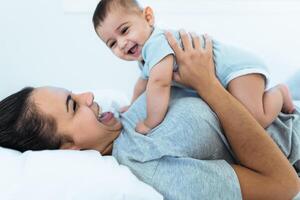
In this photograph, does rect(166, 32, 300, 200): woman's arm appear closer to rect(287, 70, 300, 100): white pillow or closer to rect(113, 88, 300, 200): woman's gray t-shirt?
rect(113, 88, 300, 200): woman's gray t-shirt

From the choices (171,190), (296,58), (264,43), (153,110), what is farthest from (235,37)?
(171,190)

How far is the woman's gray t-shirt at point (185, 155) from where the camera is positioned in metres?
0.97

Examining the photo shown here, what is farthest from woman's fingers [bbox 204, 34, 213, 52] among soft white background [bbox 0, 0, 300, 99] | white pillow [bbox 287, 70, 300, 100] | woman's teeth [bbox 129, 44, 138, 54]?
soft white background [bbox 0, 0, 300, 99]

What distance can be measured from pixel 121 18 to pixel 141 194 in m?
0.58

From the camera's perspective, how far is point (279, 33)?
2.34 meters

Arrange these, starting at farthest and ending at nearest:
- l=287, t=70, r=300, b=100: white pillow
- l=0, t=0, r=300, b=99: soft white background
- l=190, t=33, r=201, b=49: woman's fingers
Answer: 1. l=0, t=0, r=300, b=99: soft white background
2. l=287, t=70, r=300, b=100: white pillow
3. l=190, t=33, r=201, b=49: woman's fingers

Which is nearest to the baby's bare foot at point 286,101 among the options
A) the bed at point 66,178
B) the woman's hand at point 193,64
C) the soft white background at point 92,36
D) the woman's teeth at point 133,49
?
the woman's hand at point 193,64

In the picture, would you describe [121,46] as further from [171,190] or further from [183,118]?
[171,190]

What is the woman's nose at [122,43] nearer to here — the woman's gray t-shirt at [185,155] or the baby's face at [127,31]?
the baby's face at [127,31]

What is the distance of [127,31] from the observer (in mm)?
1257

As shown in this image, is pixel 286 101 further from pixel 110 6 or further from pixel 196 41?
→ pixel 110 6

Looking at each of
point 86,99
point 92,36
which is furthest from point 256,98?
point 92,36

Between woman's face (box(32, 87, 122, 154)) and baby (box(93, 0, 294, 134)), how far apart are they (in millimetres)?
120

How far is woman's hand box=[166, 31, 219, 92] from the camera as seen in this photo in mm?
1132
